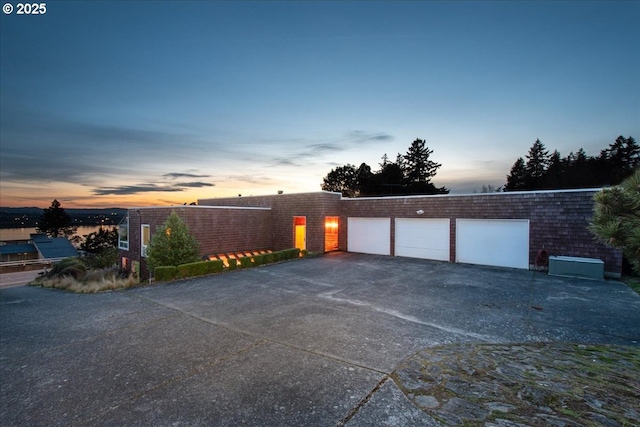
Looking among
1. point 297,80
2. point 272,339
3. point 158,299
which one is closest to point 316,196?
point 297,80

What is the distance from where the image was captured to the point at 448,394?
323cm

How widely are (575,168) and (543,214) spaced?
34.0 metres

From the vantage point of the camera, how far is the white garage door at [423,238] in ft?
44.6

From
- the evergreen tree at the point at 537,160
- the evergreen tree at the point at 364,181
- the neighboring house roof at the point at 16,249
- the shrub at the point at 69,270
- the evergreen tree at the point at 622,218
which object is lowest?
the neighboring house roof at the point at 16,249

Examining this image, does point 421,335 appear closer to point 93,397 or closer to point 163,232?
point 93,397

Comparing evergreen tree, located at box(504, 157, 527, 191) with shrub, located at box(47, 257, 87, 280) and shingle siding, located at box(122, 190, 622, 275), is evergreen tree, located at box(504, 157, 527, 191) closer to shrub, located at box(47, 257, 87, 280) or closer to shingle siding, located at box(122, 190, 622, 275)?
shingle siding, located at box(122, 190, 622, 275)

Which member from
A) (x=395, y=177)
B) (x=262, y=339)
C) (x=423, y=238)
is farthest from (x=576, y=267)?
(x=395, y=177)

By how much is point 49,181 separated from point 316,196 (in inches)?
881

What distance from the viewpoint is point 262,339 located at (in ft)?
15.9

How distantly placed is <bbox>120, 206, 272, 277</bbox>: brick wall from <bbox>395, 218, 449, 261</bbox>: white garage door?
814 centimetres

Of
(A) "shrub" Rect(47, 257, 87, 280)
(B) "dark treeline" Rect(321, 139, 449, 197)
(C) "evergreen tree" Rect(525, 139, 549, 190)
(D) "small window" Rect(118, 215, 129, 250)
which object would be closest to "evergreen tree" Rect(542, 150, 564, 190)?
(C) "evergreen tree" Rect(525, 139, 549, 190)

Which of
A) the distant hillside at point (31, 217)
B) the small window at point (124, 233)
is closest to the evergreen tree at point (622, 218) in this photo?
the small window at point (124, 233)

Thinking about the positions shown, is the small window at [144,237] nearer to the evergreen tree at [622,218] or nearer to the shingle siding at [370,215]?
the shingle siding at [370,215]

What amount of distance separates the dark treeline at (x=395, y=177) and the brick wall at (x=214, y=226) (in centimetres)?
2332
